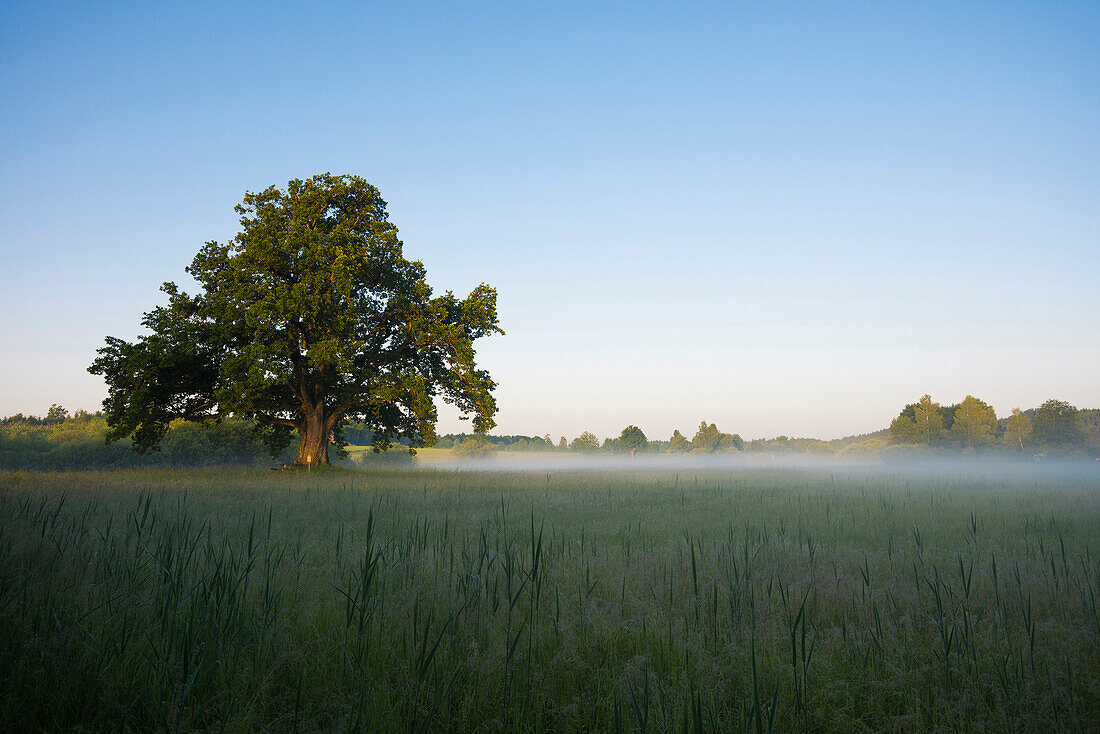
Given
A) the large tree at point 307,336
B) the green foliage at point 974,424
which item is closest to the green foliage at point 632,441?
the green foliage at point 974,424

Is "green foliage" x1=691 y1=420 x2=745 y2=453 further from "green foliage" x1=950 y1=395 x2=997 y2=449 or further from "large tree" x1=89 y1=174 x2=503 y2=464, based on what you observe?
"large tree" x1=89 y1=174 x2=503 y2=464

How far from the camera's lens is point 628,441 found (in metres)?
127

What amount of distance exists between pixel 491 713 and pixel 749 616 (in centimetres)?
244

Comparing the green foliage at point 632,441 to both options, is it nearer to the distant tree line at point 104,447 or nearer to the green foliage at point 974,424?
the green foliage at point 974,424

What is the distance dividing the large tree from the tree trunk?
2.2 inches

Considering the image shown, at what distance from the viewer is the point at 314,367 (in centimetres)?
2339

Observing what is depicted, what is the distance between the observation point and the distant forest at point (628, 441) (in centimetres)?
4100

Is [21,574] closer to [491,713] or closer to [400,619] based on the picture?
[400,619]

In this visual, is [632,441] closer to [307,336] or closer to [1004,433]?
[1004,433]

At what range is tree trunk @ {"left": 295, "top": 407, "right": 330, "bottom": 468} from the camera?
23.6 m

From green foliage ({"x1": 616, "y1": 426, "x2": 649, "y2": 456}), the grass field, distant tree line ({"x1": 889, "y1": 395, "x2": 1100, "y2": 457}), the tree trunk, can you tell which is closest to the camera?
the grass field

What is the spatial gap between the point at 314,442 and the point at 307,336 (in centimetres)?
506

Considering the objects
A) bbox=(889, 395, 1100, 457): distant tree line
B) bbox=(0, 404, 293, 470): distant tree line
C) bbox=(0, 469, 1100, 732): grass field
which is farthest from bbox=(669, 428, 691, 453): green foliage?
bbox=(0, 469, 1100, 732): grass field

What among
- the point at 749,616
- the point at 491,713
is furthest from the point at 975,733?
the point at 491,713
